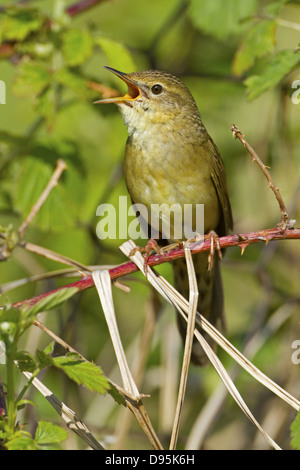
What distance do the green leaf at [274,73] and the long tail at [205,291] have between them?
950 millimetres

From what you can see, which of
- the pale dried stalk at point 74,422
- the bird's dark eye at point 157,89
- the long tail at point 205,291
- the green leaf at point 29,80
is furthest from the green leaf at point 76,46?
the pale dried stalk at point 74,422

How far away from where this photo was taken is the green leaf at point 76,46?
3.07 meters

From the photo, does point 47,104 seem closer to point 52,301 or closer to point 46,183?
point 46,183

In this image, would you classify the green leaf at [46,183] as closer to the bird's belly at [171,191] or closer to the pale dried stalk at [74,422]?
the bird's belly at [171,191]

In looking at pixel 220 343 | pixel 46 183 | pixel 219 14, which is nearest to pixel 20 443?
pixel 220 343

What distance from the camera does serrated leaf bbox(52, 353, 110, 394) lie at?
1.70m

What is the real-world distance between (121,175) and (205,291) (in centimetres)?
108

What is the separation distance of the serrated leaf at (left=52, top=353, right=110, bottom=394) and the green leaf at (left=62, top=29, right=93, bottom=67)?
5.80 ft

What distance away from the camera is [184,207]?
304cm

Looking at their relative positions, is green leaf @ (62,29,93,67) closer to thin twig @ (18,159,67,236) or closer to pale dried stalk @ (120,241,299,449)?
thin twig @ (18,159,67,236)

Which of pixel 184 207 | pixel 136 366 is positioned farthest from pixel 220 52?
pixel 136 366

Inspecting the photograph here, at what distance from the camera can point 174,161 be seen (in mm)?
3051

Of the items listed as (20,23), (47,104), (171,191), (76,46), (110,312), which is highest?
(20,23)
